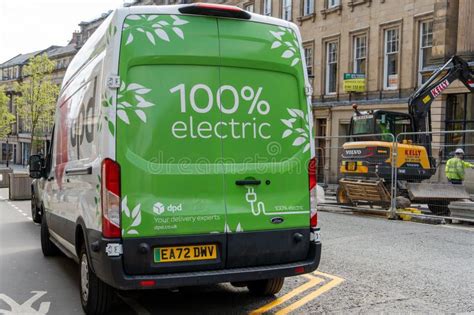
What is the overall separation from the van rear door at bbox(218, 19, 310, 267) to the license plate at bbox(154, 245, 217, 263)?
0.18m

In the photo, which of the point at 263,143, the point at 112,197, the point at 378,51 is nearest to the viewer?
the point at 112,197

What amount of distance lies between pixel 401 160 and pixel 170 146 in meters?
10.6

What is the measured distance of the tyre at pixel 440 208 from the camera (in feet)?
43.3

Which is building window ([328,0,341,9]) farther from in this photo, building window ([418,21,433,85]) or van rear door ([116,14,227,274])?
van rear door ([116,14,227,274])

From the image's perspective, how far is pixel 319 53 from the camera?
101 ft

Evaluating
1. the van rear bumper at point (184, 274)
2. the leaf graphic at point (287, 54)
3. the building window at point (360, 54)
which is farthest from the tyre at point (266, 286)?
the building window at point (360, 54)

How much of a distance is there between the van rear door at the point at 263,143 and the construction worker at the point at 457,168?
9208mm

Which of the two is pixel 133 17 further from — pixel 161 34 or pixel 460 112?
pixel 460 112

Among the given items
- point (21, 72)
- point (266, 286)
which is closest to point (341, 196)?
point (266, 286)

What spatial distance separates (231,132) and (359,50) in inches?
978

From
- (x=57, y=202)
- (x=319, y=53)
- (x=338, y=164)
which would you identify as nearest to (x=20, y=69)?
(x=319, y=53)

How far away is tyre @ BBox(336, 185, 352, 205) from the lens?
15.8 m

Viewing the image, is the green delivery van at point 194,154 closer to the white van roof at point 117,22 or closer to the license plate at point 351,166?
the white van roof at point 117,22

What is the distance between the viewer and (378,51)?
87.5ft
